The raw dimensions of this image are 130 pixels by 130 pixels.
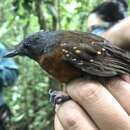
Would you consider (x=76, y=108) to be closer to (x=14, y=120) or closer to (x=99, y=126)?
(x=99, y=126)

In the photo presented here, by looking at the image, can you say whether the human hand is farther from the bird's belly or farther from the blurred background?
the blurred background

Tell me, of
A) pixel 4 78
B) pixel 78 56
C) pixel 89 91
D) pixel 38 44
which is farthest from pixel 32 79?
pixel 89 91

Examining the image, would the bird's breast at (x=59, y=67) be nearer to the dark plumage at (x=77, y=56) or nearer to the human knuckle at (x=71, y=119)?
the dark plumage at (x=77, y=56)

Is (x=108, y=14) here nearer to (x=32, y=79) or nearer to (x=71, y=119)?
(x=32, y=79)

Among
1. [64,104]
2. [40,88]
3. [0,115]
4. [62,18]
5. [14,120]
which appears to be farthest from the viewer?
[40,88]

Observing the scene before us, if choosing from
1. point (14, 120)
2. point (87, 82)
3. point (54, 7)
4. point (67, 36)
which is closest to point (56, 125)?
point (87, 82)

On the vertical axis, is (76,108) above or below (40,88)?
above

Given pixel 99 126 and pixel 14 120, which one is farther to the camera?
pixel 14 120

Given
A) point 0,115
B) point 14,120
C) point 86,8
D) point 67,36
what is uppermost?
point 67,36

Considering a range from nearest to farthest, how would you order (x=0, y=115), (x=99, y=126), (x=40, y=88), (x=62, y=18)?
(x=99, y=126), (x=0, y=115), (x=62, y=18), (x=40, y=88)
